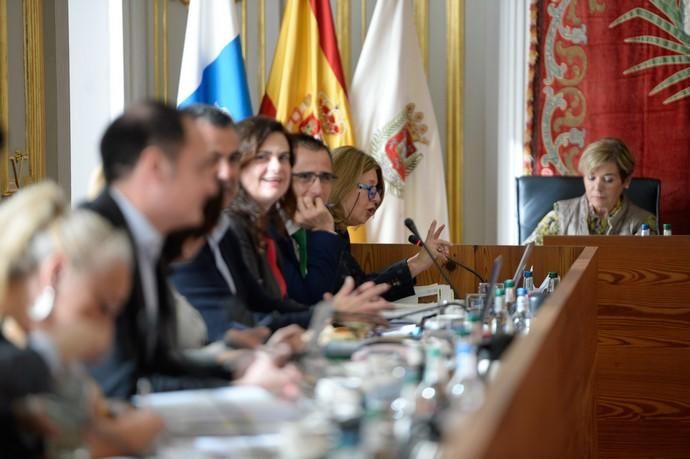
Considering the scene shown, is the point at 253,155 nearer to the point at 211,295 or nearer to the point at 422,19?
the point at 211,295

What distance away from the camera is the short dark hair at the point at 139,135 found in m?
1.63

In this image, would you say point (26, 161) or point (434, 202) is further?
point (434, 202)

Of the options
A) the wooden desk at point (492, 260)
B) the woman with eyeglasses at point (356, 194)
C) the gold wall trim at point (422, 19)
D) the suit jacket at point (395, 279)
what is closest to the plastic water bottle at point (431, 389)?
the suit jacket at point (395, 279)

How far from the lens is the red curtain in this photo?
5.67m

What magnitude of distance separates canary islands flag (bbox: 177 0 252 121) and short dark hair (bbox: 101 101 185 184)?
3340 mm

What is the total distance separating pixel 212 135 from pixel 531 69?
3889 millimetres

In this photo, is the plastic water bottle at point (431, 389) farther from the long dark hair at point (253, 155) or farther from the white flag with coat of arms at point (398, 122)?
the white flag with coat of arms at point (398, 122)

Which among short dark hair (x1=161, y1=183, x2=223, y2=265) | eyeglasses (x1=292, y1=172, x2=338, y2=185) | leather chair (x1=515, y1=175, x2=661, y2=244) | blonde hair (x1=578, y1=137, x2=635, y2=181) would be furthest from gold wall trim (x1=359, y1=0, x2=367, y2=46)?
short dark hair (x1=161, y1=183, x2=223, y2=265)

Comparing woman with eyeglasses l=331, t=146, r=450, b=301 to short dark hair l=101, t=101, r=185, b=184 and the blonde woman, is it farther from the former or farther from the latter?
the blonde woman

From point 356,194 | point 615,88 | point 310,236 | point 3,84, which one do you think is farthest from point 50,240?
point 615,88

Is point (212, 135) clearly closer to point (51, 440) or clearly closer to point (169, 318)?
point (169, 318)

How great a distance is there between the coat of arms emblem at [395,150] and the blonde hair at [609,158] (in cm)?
92

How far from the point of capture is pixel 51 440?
1216 mm

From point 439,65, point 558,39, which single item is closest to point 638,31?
point 558,39
